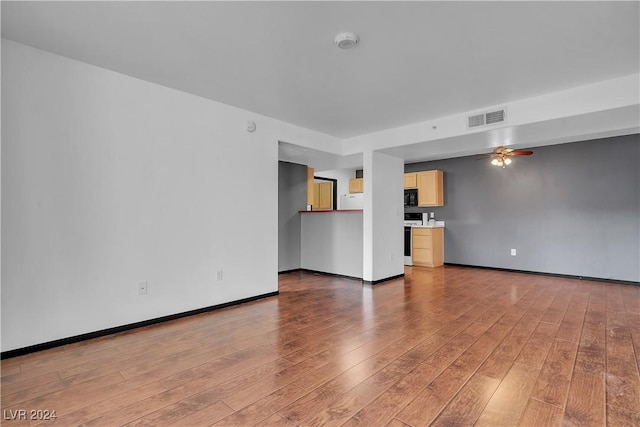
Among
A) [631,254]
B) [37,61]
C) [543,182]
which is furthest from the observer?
[543,182]

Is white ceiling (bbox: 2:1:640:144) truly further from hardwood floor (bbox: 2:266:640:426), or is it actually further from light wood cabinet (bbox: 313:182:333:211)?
light wood cabinet (bbox: 313:182:333:211)

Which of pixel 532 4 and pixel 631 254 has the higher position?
pixel 532 4


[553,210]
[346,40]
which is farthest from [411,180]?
[346,40]

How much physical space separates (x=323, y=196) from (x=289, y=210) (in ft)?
7.78

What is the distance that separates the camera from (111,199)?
9.34ft

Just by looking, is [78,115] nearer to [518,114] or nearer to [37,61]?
[37,61]

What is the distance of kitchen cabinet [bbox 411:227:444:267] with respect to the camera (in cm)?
654

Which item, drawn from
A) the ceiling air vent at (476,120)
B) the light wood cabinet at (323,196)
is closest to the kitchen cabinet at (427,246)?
the light wood cabinet at (323,196)

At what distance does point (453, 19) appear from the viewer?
2146mm

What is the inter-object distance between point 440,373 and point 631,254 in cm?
478

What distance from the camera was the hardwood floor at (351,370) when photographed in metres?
1.69

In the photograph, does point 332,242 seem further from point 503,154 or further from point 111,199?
point 111,199

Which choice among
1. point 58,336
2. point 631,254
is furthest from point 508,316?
point 58,336

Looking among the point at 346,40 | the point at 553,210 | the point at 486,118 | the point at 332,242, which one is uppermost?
the point at 346,40
